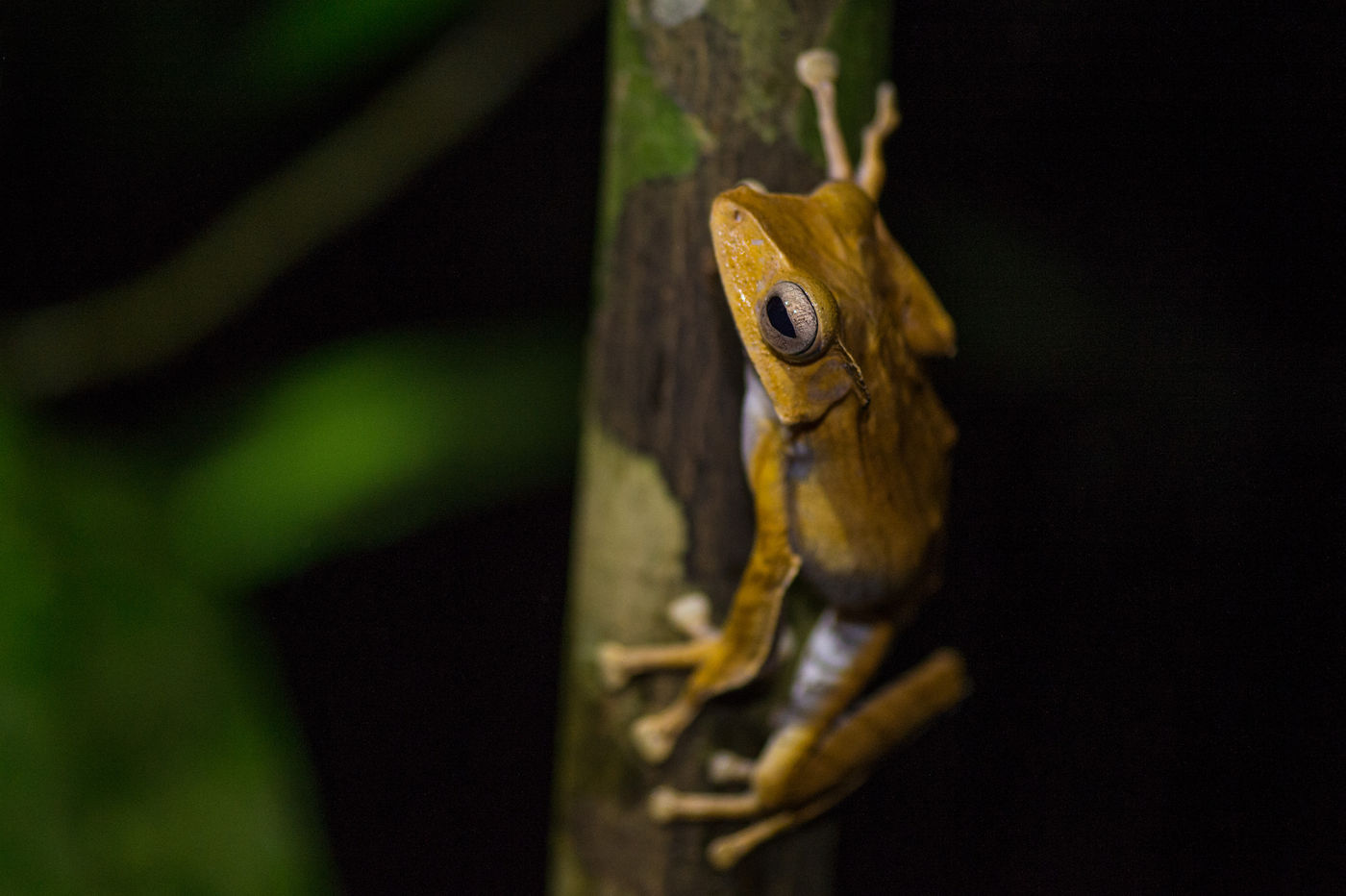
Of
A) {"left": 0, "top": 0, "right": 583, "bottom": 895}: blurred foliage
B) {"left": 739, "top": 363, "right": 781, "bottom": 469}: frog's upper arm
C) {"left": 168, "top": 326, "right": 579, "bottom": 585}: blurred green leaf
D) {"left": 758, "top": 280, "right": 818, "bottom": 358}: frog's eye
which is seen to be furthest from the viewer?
{"left": 168, "top": 326, "right": 579, "bottom": 585}: blurred green leaf

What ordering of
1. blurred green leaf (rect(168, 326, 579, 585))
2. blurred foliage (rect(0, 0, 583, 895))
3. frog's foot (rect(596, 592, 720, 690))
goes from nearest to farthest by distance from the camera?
1. frog's foot (rect(596, 592, 720, 690))
2. blurred foliage (rect(0, 0, 583, 895))
3. blurred green leaf (rect(168, 326, 579, 585))

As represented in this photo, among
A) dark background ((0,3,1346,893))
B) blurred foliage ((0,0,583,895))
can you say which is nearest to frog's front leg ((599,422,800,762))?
blurred foliage ((0,0,583,895))

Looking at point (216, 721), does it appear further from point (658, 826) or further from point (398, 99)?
point (398, 99)

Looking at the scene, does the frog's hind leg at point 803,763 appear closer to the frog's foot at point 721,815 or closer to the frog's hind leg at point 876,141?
the frog's foot at point 721,815

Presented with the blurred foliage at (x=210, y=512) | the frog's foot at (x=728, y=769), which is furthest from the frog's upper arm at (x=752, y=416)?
the blurred foliage at (x=210, y=512)

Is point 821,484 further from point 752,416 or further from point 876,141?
point 876,141

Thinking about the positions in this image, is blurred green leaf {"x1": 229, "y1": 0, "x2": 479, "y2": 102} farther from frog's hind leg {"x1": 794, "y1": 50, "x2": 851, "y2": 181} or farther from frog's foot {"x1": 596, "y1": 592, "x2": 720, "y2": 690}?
frog's foot {"x1": 596, "y1": 592, "x2": 720, "y2": 690}

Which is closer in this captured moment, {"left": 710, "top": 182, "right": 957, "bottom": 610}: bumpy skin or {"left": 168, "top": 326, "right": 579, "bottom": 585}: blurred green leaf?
{"left": 710, "top": 182, "right": 957, "bottom": 610}: bumpy skin
